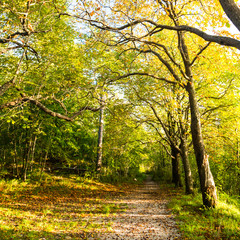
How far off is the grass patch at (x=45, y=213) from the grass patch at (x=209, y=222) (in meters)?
2.33

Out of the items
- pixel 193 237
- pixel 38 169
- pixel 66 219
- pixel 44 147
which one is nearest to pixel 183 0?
pixel 193 237

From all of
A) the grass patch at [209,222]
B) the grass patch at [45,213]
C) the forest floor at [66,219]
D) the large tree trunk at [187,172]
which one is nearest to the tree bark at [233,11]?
the grass patch at [209,222]

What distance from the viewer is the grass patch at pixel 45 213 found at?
174 inches

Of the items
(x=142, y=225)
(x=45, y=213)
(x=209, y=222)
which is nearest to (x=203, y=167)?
(x=209, y=222)

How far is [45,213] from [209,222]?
17.3ft

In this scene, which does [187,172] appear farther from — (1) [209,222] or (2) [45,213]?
(2) [45,213]

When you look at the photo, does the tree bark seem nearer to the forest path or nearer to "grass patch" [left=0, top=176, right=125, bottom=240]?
the forest path

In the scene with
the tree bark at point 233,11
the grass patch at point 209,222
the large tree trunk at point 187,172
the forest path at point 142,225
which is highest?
the tree bark at point 233,11

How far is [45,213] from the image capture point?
19.7 feet

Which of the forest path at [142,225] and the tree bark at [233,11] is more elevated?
the tree bark at [233,11]

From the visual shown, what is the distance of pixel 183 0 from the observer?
23.4ft

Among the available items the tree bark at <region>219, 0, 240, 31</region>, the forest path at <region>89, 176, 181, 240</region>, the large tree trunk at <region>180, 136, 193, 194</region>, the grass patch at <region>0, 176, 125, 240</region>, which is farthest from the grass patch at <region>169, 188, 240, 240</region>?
the tree bark at <region>219, 0, 240, 31</region>

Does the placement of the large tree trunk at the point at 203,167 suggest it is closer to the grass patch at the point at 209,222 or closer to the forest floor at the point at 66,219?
the grass patch at the point at 209,222

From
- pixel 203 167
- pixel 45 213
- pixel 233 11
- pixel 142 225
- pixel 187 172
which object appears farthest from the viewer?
pixel 187 172
